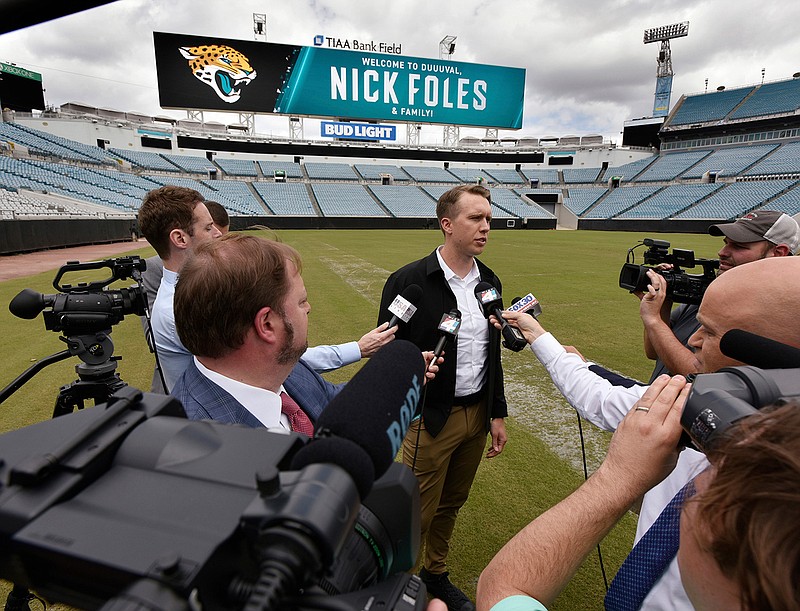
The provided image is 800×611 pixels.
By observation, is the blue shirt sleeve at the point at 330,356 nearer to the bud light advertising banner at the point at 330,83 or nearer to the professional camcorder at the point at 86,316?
the professional camcorder at the point at 86,316

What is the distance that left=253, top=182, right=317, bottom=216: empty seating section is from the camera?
130ft

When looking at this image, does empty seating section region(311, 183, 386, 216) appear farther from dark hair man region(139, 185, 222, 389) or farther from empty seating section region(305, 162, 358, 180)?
dark hair man region(139, 185, 222, 389)

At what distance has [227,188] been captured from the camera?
136 feet

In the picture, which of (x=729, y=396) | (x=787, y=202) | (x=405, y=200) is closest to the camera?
(x=729, y=396)

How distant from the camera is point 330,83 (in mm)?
38406

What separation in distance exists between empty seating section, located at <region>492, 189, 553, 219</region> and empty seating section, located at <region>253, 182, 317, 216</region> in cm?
1949

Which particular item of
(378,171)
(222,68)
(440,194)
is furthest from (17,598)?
(378,171)

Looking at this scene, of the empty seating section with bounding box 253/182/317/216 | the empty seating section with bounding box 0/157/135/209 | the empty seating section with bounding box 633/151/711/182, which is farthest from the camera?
the empty seating section with bounding box 633/151/711/182

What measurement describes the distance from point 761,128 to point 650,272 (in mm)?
55703

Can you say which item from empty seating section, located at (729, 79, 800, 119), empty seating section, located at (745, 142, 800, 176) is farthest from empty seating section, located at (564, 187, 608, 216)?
empty seating section, located at (729, 79, 800, 119)

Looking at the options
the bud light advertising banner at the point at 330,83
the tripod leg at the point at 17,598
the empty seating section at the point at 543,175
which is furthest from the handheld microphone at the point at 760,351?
the empty seating section at the point at 543,175

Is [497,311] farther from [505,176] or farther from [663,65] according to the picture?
[663,65]

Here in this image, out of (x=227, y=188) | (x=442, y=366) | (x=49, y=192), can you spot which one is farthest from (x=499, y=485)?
(x=227, y=188)

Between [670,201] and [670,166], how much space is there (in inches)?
329
